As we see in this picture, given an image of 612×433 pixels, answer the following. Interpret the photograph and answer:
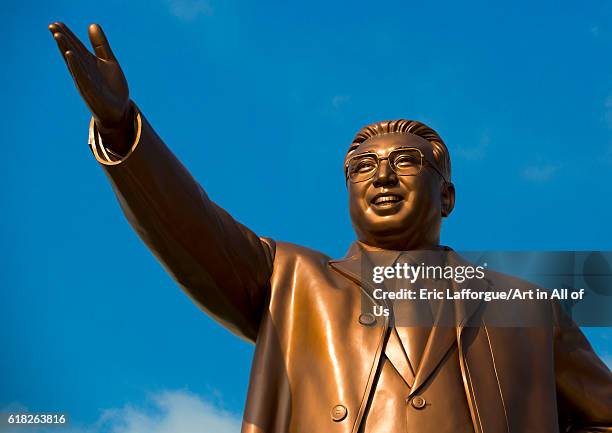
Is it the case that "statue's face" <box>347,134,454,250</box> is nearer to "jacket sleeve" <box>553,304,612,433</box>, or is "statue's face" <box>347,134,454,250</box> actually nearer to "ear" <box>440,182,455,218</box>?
"ear" <box>440,182,455,218</box>

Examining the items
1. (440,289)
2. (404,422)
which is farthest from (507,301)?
(404,422)

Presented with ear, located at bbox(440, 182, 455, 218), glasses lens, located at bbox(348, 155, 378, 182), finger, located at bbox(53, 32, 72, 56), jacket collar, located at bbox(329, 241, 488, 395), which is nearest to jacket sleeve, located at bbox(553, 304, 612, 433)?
jacket collar, located at bbox(329, 241, 488, 395)

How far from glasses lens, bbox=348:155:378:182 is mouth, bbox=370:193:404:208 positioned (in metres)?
0.17

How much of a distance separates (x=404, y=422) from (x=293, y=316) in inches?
38.5

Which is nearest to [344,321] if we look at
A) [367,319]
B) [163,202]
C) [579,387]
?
[367,319]

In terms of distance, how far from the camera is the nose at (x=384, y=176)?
6.12 m

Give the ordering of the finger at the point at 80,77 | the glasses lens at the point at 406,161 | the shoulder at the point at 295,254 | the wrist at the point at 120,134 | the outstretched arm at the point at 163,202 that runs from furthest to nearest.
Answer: the glasses lens at the point at 406,161 < the shoulder at the point at 295,254 < the wrist at the point at 120,134 < the outstretched arm at the point at 163,202 < the finger at the point at 80,77

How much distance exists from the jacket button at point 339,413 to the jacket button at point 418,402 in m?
0.36

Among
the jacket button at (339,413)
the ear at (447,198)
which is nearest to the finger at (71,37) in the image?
the jacket button at (339,413)

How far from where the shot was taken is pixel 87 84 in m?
5.11

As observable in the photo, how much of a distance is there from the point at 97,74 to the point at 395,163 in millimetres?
1991

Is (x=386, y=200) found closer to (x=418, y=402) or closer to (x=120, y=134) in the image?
(x=418, y=402)

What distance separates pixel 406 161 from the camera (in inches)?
245

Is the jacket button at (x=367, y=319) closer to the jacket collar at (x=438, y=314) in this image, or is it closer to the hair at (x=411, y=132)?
the jacket collar at (x=438, y=314)
